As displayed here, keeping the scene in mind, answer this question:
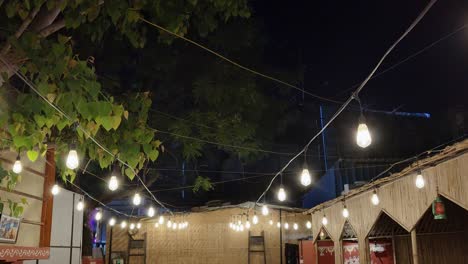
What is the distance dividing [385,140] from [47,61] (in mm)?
14020

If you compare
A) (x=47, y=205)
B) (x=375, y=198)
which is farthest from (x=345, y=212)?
(x=47, y=205)

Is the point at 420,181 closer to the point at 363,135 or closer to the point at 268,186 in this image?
the point at 363,135

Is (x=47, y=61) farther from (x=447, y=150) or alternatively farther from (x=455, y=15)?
(x=455, y=15)

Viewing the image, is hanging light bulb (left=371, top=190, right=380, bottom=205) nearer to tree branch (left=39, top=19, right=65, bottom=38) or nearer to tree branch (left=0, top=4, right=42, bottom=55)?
tree branch (left=39, top=19, right=65, bottom=38)

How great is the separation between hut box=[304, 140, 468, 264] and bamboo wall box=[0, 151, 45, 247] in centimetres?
725

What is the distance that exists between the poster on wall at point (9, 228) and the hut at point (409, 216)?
7.36 meters

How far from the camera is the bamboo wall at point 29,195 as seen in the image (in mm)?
8602

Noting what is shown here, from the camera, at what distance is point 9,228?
8219 millimetres

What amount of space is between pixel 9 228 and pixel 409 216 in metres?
7.63

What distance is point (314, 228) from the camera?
16.4m

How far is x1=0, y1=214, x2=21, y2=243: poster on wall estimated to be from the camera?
26.2 ft

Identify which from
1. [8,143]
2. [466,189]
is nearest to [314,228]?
[466,189]

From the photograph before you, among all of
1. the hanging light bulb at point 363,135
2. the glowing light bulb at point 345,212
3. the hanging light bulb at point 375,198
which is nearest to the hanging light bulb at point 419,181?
the hanging light bulb at point 375,198

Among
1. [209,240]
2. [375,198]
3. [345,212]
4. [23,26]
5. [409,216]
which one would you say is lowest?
[209,240]
